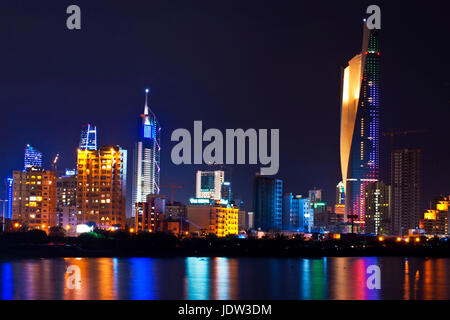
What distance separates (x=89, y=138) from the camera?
144750 mm

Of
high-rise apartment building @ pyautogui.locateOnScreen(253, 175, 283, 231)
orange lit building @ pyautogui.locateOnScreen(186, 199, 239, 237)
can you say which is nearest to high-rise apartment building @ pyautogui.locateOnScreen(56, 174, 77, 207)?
orange lit building @ pyautogui.locateOnScreen(186, 199, 239, 237)

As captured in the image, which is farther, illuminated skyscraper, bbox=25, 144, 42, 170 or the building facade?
illuminated skyscraper, bbox=25, 144, 42, 170

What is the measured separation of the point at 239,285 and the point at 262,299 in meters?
8.02

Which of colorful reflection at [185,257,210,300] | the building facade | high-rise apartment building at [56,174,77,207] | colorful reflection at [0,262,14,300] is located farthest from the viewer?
high-rise apartment building at [56,174,77,207]

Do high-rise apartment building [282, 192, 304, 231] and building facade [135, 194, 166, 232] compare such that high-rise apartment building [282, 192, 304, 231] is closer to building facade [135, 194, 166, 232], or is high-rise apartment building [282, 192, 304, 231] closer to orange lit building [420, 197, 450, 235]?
orange lit building [420, 197, 450, 235]

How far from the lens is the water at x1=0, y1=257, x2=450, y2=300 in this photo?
49125 mm

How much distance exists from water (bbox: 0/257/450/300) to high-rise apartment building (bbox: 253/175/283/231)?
106 m

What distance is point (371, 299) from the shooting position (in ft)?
157

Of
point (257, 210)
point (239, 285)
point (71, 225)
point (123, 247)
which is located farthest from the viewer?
point (257, 210)

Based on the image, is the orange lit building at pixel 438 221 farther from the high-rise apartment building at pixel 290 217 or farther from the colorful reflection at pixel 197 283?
the colorful reflection at pixel 197 283

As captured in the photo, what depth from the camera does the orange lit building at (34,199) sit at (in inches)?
4791

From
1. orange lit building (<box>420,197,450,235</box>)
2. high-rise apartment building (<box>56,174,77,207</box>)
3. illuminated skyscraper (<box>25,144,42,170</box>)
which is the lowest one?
orange lit building (<box>420,197,450,235</box>)

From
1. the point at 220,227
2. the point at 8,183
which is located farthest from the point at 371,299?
the point at 8,183
